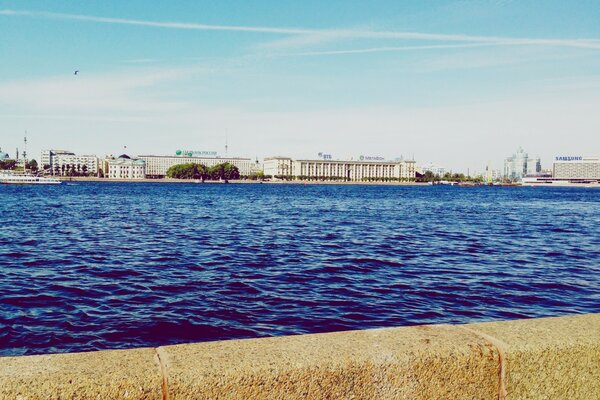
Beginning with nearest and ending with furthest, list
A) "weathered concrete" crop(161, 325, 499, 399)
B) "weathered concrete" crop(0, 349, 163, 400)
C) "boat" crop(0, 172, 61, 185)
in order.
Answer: "weathered concrete" crop(0, 349, 163, 400) < "weathered concrete" crop(161, 325, 499, 399) < "boat" crop(0, 172, 61, 185)

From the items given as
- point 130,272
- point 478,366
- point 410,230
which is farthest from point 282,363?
point 410,230

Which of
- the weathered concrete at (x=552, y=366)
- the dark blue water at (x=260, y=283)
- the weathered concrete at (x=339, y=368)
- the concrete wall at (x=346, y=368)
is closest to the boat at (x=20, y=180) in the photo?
the dark blue water at (x=260, y=283)

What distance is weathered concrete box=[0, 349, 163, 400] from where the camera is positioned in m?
2.40

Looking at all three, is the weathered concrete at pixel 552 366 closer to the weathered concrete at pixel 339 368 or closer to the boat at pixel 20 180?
the weathered concrete at pixel 339 368

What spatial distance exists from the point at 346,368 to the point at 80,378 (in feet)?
4.22

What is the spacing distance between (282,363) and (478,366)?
3.55ft

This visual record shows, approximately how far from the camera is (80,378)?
2.47m

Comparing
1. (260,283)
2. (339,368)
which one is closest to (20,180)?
(260,283)

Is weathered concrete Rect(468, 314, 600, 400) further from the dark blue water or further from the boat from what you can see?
the boat

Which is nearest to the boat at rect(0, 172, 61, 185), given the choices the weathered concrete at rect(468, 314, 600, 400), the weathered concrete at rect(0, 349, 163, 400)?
the weathered concrete at rect(0, 349, 163, 400)

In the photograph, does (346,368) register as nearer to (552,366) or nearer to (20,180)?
(552,366)

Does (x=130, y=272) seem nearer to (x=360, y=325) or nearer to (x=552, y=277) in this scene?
(x=360, y=325)

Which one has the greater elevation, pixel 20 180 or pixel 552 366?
pixel 552 366

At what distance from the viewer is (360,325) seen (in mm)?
10977
